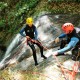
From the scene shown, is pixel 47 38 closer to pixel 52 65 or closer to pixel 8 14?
pixel 52 65

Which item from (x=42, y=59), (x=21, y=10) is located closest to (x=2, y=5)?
(x=21, y=10)

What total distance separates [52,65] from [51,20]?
6339mm

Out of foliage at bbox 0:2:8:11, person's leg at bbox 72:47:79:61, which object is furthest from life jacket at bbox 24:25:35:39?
foliage at bbox 0:2:8:11

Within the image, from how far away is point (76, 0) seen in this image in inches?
792

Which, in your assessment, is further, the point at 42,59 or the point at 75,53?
the point at 42,59

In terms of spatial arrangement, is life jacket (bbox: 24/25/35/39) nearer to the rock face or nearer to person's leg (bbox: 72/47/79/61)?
the rock face

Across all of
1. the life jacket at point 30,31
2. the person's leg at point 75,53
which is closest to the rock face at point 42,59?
the person's leg at point 75,53

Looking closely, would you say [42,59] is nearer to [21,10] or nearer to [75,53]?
[75,53]

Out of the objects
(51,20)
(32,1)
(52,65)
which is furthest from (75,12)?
(52,65)

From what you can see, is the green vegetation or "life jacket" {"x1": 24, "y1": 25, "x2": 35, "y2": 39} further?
the green vegetation

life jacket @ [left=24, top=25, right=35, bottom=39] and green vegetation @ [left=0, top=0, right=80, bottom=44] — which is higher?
life jacket @ [left=24, top=25, right=35, bottom=39]

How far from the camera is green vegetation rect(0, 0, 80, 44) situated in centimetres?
1961

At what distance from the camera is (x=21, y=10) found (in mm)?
21719

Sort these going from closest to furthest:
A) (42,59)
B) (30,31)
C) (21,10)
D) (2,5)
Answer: (30,31) → (42,59) → (21,10) → (2,5)
